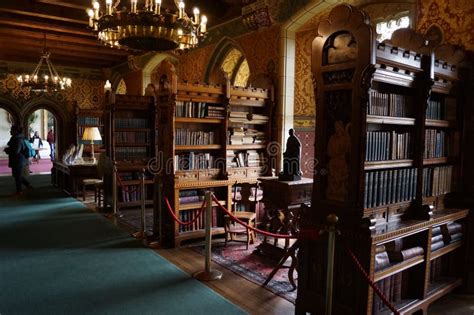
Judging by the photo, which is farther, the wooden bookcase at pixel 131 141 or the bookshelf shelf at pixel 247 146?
the wooden bookcase at pixel 131 141

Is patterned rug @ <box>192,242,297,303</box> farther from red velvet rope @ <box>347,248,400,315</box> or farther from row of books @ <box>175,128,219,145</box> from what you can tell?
row of books @ <box>175,128,219,145</box>

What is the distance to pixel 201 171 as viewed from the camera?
19.5 ft

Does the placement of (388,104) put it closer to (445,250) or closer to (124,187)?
(445,250)

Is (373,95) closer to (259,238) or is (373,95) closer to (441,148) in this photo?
(441,148)

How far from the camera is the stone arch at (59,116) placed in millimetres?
13992

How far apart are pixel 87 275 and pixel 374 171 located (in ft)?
11.2

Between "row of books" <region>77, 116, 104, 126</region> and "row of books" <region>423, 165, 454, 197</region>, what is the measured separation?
35.7 ft

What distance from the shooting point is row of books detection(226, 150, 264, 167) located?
6.30 m

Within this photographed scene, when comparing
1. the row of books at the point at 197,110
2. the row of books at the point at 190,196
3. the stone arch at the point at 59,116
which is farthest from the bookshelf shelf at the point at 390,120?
the stone arch at the point at 59,116

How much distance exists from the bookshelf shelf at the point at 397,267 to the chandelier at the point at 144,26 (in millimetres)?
3399

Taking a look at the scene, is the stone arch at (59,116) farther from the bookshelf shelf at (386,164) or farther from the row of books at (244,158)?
the bookshelf shelf at (386,164)

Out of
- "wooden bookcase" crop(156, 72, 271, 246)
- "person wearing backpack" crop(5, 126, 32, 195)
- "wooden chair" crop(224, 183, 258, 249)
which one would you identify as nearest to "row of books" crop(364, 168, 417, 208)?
"wooden chair" crop(224, 183, 258, 249)

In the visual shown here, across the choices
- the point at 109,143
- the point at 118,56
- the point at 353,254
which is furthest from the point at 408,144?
the point at 118,56

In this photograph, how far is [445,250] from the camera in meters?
3.94
